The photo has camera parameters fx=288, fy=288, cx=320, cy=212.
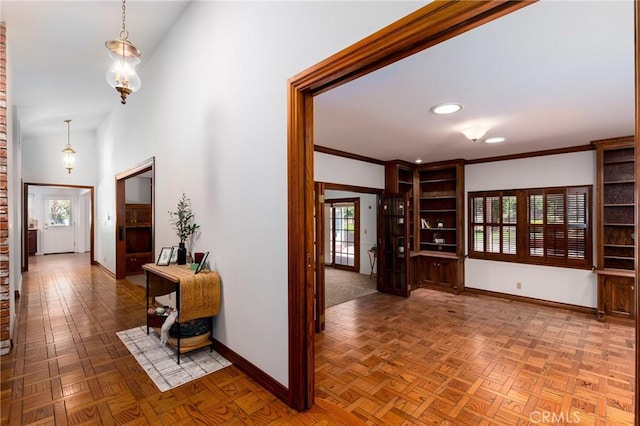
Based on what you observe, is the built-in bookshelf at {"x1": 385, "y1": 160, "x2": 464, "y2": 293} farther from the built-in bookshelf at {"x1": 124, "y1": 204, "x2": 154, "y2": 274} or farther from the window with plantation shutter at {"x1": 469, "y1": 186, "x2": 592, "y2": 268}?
the built-in bookshelf at {"x1": 124, "y1": 204, "x2": 154, "y2": 274}

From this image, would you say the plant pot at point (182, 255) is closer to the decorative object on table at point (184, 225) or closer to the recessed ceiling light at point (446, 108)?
the decorative object on table at point (184, 225)

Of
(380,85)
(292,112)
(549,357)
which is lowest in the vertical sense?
(549,357)

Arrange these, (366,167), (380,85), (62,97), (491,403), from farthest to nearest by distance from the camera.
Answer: (366,167), (62,97), (380,85), (491,403)

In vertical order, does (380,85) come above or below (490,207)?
above

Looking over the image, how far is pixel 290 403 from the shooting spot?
1.99m

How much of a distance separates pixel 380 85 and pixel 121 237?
600 centimetres

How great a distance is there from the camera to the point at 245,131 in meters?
2.41

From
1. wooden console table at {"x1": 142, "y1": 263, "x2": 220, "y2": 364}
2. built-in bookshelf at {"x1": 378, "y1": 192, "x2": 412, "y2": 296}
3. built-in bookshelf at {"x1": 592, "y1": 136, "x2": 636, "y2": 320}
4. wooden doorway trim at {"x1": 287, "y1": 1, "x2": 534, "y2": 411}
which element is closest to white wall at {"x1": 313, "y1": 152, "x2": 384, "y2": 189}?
built-in bookshelf at {"x1": 378, "y1": 192, "x2": 412, "y2": 296}

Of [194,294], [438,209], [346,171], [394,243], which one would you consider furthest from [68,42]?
[438,209]

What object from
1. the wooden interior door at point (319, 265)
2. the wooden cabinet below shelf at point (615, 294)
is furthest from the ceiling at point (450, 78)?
the wooden cabinet below shelf at point (615, 294)

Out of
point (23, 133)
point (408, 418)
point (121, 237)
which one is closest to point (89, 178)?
point (23, 133)

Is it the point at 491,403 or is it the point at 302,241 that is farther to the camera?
the point at 491,403

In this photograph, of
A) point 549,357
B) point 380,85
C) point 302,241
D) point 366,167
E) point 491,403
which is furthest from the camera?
point 366,167

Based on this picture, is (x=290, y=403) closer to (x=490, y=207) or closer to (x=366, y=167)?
(x=366, y=167)
